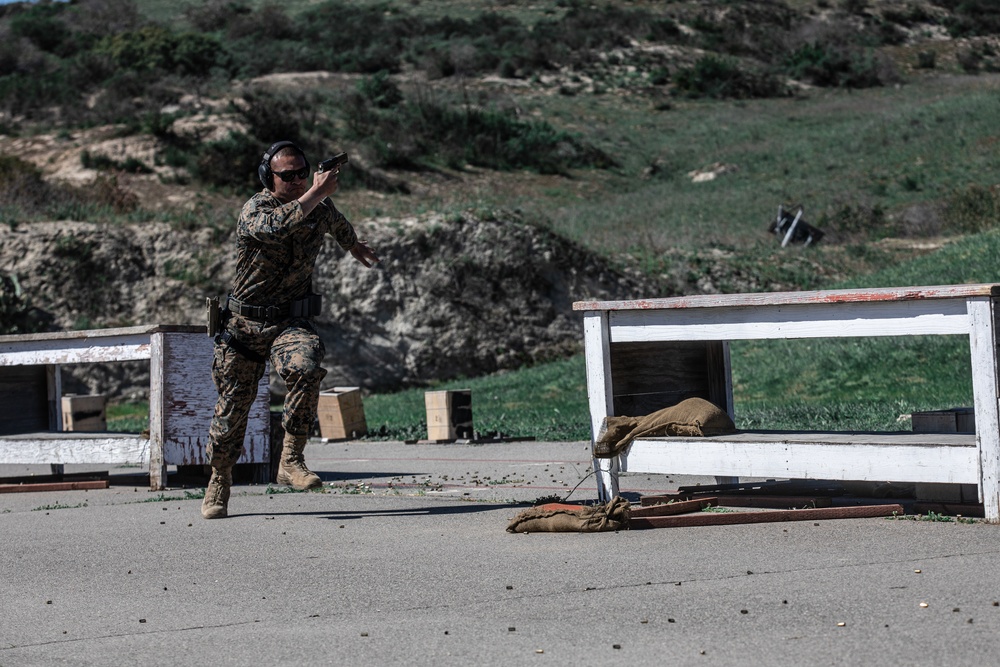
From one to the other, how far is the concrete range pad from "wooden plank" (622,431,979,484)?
0.89 ft

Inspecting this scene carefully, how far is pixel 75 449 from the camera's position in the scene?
10562mm

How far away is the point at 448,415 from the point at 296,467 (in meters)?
6.84

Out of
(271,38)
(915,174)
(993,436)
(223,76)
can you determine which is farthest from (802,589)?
(271,38)

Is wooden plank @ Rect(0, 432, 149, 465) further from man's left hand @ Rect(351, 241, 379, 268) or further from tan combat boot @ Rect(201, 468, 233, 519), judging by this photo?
man's left hand @ Rect(351, 241, 379, 268)

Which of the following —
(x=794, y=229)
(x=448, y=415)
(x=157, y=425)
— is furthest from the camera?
(x=794, y=229)

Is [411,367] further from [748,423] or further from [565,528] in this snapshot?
[565,528]

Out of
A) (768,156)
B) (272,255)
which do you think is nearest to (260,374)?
(272,255)

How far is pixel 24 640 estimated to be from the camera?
461 centimetres

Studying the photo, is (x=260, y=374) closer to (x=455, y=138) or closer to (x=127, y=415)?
(x=127, y=415)

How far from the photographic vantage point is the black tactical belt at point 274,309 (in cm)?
789

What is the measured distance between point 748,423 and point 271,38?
60640 mm

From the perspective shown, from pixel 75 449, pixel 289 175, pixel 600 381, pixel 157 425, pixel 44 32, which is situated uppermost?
pixel 44 32

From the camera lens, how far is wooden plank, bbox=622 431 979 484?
6.27 m

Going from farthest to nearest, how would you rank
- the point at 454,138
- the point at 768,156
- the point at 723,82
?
the point at 723,82 < the point at 768,156 < the point at 454,138
